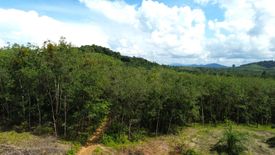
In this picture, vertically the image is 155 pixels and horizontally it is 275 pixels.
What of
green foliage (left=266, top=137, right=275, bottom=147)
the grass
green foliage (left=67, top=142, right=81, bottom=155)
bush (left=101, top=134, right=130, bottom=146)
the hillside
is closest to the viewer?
green foliage (left=67, top=142, right=81, bottom=155)

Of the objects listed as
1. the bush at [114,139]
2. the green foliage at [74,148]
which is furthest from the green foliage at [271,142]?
the green foliage at [74,148]

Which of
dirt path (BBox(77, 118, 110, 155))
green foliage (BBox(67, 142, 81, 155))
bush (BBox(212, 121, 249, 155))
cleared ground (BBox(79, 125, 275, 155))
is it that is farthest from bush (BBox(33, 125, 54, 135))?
bush (BBox(212, 121, 249, 155))

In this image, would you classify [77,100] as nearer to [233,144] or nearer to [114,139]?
[114,139]

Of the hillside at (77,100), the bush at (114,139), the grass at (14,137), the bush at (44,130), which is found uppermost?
the hillside at (77,100)

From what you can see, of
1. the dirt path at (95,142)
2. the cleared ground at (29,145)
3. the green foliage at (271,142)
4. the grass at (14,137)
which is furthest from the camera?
the green foliage at (271,142)

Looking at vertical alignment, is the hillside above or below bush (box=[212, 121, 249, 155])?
A: above

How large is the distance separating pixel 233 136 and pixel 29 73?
68.6 feet

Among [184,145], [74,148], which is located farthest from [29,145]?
[184,145]

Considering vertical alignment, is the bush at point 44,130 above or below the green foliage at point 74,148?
above

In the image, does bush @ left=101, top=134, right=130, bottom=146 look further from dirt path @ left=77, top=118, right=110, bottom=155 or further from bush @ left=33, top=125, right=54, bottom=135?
bush @ left=33, top=125, right=54, bottom=135

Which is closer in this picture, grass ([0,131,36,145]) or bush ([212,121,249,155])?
grass ([0,131,36,145])

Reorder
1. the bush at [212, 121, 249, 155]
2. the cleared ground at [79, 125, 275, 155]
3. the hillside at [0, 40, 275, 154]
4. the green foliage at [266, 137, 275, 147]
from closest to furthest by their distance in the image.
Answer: the cleared ground at [79, 125, 275, 155]
the bush at [212, 121, 249, 155]
the hillside at [0, 40, 275, 154]
the green foliage at [266, 137, 275, 147]

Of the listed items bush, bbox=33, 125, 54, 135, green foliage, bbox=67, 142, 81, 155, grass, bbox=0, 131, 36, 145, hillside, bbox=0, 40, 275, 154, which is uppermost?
hillside, bbox=0, 40, 275, 154

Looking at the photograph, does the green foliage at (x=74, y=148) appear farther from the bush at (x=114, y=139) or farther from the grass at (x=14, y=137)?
the grass at (x=14, y=137)
